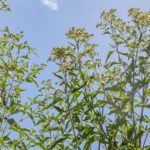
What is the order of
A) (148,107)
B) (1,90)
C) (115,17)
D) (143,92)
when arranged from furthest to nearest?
(115,17), (1,90), (143,92), (148,107)

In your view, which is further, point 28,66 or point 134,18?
point 28,66

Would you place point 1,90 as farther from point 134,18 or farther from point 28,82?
point 134,18

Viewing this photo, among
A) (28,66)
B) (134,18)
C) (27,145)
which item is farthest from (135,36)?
(27,145)

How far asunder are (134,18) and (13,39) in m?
2.30

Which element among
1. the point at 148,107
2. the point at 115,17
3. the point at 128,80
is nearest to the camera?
the point at 148,107

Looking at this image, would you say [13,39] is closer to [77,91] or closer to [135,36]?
[77,91]

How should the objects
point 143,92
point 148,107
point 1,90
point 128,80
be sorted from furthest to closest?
point 1,90 < point 143,92 < point 128,80 < point 148,107

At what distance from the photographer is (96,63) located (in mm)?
4309

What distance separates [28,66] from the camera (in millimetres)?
4551

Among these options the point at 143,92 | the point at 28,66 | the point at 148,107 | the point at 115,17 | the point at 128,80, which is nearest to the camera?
the point at 148,107

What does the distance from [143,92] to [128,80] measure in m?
0.45

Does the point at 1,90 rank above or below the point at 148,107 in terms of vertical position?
above

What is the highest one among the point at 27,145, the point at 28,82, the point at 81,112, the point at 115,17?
the point at 115,17

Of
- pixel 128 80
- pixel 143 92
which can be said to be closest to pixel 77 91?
pixel 128 80
